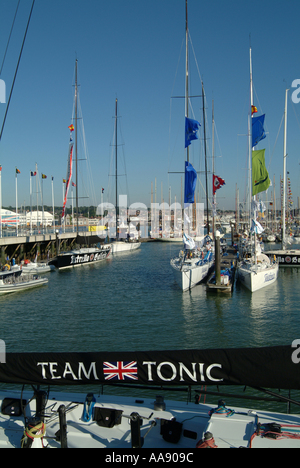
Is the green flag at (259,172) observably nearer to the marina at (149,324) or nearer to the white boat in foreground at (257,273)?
the white boat in foreground at (257,273)

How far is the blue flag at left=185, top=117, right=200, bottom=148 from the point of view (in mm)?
24969

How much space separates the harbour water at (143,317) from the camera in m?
15.7

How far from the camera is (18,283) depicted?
26.8 m

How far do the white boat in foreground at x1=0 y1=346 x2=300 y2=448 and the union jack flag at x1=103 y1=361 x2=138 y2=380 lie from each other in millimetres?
14

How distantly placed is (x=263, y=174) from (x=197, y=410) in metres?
21.8

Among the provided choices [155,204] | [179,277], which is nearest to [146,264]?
[179,277]

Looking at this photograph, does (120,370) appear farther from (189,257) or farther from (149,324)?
(189,257)

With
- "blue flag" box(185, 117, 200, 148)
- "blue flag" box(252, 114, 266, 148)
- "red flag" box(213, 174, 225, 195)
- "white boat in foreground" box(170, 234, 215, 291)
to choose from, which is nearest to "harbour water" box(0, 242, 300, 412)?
"white boat in foreground" box(170, 234, 215, 291)

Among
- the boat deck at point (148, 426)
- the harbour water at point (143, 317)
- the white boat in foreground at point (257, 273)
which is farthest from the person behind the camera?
the white boat in foreground at point (257, 273)

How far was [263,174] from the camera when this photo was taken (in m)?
25.7

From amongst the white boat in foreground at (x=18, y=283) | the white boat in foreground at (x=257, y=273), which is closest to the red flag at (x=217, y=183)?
the white boat in foreground at (x=257, y=273)

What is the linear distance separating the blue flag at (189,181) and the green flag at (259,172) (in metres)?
4.63

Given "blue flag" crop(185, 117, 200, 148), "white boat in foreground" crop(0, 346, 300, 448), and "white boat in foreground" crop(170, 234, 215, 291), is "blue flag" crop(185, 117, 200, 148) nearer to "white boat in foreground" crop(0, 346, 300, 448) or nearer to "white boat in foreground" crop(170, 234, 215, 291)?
"white boat in foreground" crop(170, 234, 215, 291)
